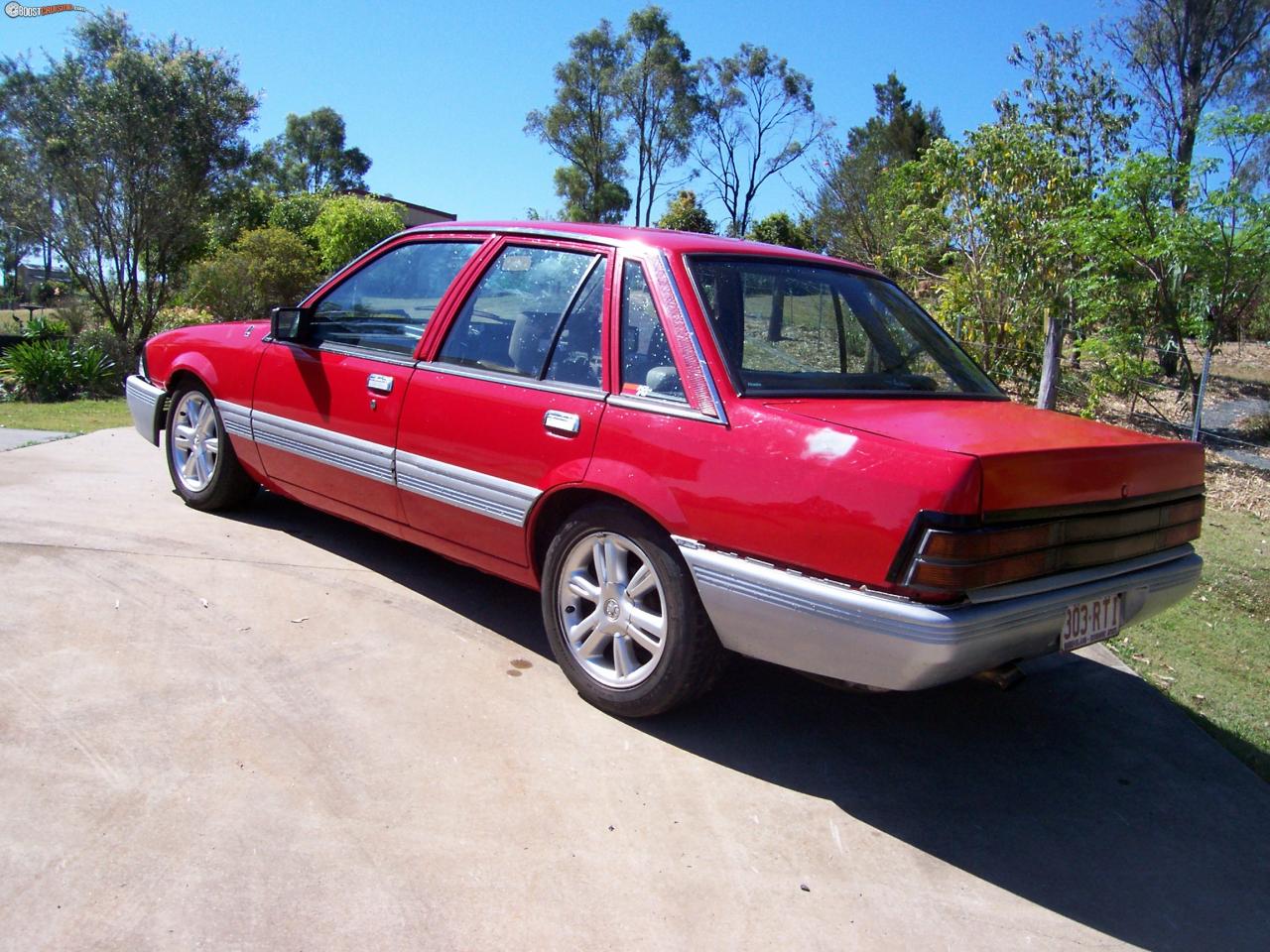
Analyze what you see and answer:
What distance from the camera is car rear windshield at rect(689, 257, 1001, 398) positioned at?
3514mm

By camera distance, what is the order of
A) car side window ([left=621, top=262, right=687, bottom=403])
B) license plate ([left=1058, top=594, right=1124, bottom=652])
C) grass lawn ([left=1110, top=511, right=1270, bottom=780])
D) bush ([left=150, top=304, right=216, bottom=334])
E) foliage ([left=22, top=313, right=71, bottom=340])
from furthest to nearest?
bush ([left=150, top=304, right=216, bottom=334]) < foliage ([left=22, top=313, right=71, bottom=340]) < grass lawn ([left=1110, top=511, right=1270, bottom=780]) < car side window ([left=621, top=262, right=687, bottom=403]) < license plate ([left=1058, top=594, right=1124, bottom=652])

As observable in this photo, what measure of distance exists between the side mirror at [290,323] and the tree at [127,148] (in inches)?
432

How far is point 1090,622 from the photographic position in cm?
320

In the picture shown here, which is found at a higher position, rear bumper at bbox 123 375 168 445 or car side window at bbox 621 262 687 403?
car side window at bbox 621 262 687 403

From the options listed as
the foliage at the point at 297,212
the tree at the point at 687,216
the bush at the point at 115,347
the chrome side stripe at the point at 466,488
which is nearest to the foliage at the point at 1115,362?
the chrome side stripe at the point at 466,488

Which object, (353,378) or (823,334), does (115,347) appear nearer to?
(353,378)

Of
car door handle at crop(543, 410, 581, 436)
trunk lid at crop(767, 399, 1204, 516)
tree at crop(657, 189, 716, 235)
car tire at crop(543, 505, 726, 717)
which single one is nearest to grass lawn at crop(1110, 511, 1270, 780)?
trunk lid at crop(767, 399, 1204, 516)

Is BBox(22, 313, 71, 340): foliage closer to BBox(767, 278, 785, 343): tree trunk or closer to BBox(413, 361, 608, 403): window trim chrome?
BBox(413, 361, 608, 403): window trim chrome

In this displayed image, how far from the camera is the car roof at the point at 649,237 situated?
377 centimetres

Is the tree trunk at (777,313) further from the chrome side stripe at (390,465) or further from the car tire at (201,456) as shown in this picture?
the car tire at (201,456)

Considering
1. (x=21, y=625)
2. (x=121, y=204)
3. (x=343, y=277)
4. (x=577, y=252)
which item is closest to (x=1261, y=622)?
(x=577, y=252)

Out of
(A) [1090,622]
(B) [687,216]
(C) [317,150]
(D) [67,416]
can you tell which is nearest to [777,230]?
(B) [687,216]

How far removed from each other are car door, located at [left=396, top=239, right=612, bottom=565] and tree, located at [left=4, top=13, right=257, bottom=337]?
12128 mm

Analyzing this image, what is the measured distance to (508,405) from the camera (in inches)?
152
